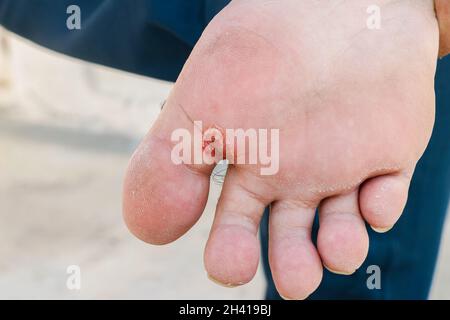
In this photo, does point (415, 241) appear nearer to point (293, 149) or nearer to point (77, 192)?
point (293, 149)

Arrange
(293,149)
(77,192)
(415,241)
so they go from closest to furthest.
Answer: (293,149)
(415,241)
(77,192)

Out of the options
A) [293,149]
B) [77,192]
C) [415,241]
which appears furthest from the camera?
[77,192]

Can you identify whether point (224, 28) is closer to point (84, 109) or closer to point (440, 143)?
point (440, 143)

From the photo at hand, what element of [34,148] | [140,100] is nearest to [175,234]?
[34,148]

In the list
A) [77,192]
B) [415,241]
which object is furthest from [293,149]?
[77,192]

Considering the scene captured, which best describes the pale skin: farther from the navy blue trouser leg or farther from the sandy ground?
the sandy ground

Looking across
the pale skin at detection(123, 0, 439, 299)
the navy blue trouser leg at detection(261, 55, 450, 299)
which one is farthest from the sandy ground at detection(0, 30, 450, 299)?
the pale skin at detection(123, 0, 439, 299)

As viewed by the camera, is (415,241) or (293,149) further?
(415,241)
